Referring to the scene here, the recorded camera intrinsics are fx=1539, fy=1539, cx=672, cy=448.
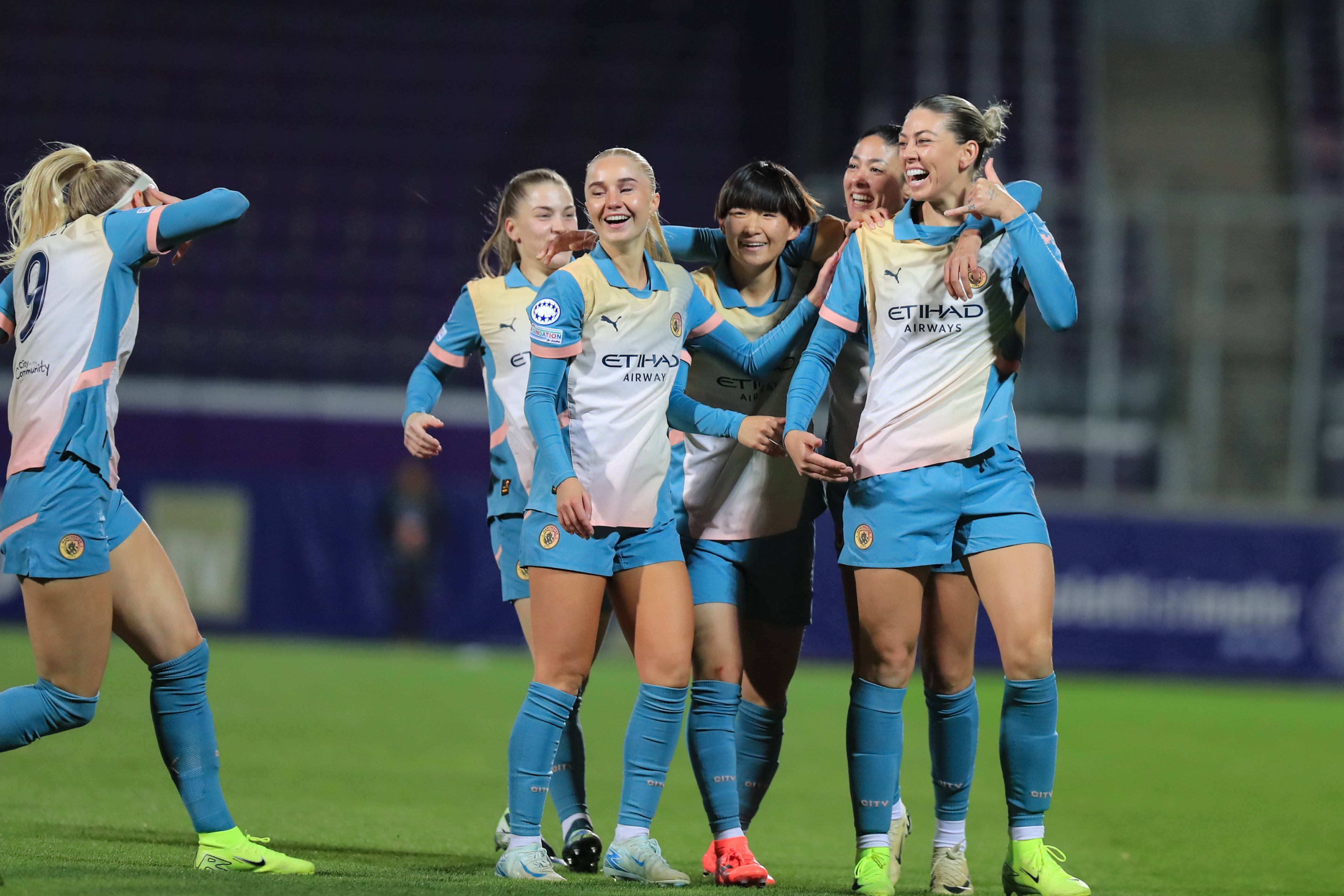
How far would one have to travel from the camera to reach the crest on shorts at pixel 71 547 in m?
4.20

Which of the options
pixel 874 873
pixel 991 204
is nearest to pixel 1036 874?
pixel 874 873

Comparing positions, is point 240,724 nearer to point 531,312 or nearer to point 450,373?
point 450,373

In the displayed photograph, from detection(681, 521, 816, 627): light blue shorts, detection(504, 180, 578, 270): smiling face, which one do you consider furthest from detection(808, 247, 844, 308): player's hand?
detection(504, 180, 578, 270): smiling face

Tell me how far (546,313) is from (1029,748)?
1850 millimetres

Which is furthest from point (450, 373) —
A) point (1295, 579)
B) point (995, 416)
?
point (1295, 579)

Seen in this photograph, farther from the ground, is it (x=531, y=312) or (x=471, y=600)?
(x=531, y=312)

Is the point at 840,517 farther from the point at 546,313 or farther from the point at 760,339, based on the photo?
the point at 546,313

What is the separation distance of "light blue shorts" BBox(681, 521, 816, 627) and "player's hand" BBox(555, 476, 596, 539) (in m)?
0.60

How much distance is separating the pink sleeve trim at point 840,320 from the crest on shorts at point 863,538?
1.90ft

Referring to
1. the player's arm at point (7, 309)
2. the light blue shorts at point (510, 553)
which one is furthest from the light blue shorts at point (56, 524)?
the light blue shorts at point (510, 553)

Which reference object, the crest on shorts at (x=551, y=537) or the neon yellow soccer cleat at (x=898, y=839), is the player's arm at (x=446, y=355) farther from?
the neon yellow soccer cleat at (x=898, y=839)

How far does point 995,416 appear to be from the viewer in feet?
14.8

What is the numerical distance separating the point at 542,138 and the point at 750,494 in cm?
1327

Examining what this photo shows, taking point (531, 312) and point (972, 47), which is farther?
point (972, 47)
